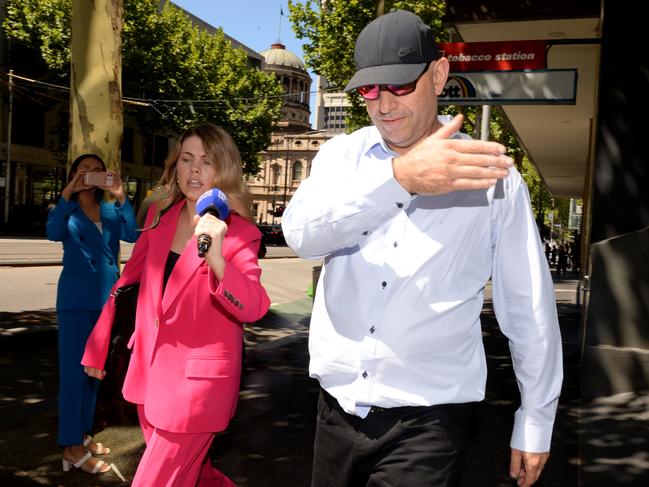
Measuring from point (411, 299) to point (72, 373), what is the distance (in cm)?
297

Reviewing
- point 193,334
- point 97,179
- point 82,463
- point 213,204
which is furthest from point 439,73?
point 82,463

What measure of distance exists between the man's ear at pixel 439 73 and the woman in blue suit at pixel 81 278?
2.78 meters

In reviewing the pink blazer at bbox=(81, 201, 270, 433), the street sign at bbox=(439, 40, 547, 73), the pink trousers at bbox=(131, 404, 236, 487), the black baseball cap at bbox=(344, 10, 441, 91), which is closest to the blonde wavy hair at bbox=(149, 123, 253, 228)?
the pink blazer at bbox=(81, 201, 270, 433)

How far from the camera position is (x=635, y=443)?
519 cm

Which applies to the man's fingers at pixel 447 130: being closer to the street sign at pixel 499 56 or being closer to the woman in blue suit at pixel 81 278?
the woman in blue suit at pixel 81 278

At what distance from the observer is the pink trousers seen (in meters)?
2.73

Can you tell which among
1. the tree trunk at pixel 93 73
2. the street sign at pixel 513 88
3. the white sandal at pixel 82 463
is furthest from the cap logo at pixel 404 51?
the street sign at pixel 513 88

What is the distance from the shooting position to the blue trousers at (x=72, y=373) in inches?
167

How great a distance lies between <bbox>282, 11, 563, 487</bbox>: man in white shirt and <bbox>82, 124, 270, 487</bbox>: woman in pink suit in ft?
2.07

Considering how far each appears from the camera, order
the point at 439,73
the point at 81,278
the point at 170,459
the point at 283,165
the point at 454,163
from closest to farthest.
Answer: the point at 454,163 < the point at 439,73 < the point at 170,459 < the point at 81,278 < the point at 283,165

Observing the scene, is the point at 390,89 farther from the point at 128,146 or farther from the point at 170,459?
the point at 128,146

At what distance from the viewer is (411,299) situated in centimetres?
202

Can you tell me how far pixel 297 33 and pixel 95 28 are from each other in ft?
78.8

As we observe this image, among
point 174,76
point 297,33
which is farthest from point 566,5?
point 174,76
